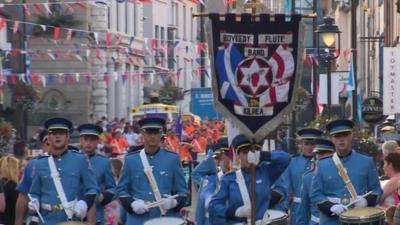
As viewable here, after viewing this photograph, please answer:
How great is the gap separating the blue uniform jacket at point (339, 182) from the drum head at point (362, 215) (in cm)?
38

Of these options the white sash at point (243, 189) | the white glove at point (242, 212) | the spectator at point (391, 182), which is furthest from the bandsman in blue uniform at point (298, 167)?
the white glove at point (242, 212)

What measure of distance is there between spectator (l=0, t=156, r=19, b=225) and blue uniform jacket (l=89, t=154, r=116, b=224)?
1.04 meters

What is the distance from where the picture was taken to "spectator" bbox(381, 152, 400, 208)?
14.5 metres

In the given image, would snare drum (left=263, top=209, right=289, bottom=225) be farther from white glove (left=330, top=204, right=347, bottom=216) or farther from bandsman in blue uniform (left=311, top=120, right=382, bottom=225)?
white glove (left=330, top=204, right=347, bottom=216)

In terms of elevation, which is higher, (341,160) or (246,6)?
(246,6)

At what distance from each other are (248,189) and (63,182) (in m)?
2.13

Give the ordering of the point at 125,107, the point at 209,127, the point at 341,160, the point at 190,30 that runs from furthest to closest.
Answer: the point at 190,30, the point at 125,107, the point at 209,127, the point at 341,160

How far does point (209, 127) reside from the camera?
48.3 m

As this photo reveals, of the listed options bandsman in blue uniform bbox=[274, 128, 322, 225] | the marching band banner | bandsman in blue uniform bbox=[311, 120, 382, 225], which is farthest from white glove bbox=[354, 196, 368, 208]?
bandsman in blue uniform bbox=[274, 128, 322, 225]

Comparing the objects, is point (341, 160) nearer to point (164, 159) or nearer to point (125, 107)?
point (164, 159)

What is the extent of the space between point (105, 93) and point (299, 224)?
58047 millimetres

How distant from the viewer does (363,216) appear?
1277cm

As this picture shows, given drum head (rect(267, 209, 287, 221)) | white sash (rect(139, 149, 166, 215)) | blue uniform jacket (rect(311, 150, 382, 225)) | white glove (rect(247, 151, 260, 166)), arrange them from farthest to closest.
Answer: white sash (rect(139, 149, 166, 215)) → blue uniform jacket (rect(311, 150, 382, 225)) → drum head (rect(267, 209, 287, 221)) → white glove (rect(247, 151, 260, 166))

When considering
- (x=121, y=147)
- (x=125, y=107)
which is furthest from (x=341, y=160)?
(x=125, y=107)
